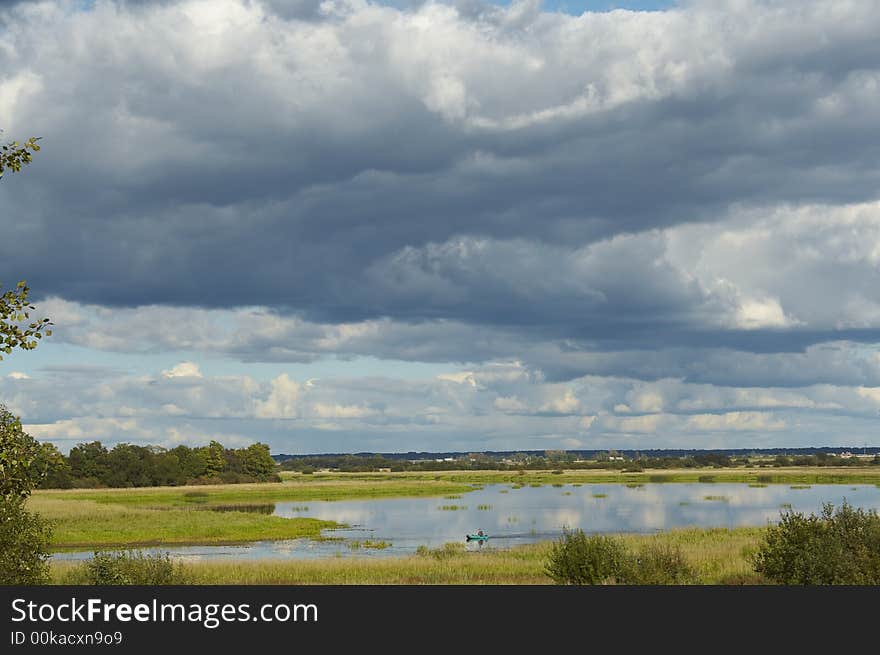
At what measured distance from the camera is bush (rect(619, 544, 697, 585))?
32.8 meters

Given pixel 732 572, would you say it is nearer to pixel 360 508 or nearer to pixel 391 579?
pixel 391 579

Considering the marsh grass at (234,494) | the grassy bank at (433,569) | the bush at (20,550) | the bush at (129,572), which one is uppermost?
the bush at (20,550)

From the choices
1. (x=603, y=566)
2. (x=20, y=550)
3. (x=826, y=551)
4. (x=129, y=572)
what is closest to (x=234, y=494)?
(x=129, y=572)

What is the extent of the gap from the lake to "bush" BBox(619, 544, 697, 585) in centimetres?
1012

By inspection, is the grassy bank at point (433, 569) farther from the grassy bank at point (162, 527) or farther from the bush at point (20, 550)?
the grassy bank at point (162, 527)

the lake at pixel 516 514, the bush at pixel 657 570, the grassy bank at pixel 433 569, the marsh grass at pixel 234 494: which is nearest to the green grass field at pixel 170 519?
the marsh grass at pixel 234 494

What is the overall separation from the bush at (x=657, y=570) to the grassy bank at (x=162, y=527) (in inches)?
1689

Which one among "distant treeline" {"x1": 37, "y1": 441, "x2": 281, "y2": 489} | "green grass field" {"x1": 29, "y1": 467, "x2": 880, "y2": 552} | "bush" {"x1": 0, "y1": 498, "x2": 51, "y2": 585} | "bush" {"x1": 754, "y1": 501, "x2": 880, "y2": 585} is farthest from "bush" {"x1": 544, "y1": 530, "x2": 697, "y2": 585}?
"distant treeline" {"x1": 37, "y1": 441, "x2": 281, "y2": 489}

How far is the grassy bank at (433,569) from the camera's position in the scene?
132 feet

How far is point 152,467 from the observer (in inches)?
6245

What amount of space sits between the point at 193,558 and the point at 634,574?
106 ft

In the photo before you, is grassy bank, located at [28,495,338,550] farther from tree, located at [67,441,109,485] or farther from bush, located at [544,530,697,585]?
tree, located at [67,441,109,485]

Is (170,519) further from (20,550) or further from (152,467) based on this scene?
(152,467)
